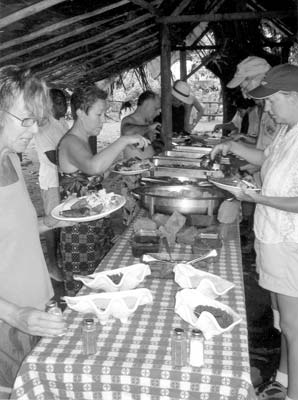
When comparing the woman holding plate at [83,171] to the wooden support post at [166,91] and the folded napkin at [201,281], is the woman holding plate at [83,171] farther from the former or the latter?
the wooden support post at [166,91]

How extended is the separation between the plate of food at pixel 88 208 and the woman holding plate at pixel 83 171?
12.8 inches

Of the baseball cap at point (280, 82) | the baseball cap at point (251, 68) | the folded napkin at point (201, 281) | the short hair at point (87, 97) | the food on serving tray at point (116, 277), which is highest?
the baseball cap at point (251, 68)

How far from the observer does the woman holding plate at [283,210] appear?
189 cm

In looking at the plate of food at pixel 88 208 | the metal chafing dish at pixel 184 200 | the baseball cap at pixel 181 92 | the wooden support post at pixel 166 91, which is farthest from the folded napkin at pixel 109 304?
the baseball cap at pixel 181 92

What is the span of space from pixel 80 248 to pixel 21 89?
1.28 meters

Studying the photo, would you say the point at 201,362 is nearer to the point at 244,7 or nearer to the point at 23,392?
the point at 23,392

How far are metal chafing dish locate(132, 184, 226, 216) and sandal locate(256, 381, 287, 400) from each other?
935 millimetres

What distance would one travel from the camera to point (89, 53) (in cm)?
573

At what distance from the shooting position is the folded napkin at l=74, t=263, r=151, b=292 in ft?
5.34

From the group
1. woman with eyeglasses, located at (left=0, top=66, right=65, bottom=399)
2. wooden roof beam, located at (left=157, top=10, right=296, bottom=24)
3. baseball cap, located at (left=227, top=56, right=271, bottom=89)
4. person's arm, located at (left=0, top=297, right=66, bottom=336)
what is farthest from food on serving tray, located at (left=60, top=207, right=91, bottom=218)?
wooden roof beam, located at (left=157, top=10, right=296, bottom=24)

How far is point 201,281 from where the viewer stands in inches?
63.2

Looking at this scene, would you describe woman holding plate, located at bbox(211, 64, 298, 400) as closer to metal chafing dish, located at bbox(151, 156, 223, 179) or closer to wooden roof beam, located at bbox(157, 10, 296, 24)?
metal chafing dish, located at bbox(151, 156, 223, 179)

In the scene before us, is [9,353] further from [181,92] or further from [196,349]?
[181,92]

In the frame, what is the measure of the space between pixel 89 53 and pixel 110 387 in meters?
5.14
